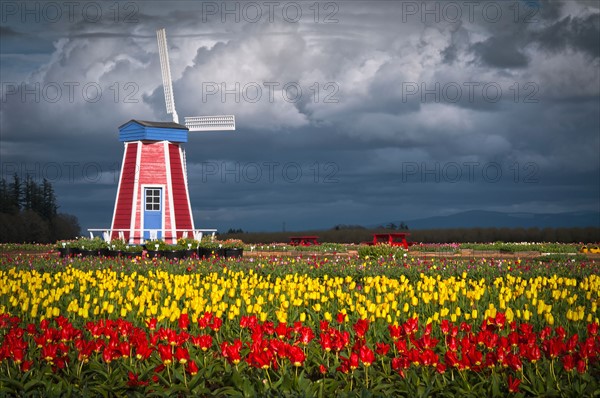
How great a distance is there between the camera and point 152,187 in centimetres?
2998

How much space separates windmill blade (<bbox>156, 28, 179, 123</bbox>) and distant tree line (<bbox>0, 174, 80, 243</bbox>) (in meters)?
24.4

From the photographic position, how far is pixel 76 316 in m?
10.1

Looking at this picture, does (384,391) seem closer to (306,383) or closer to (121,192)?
(306,383)

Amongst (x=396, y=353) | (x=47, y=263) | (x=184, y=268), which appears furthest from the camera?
(x=47, y=263)

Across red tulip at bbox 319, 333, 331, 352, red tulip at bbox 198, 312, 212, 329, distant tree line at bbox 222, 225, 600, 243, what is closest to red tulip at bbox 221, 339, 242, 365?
red tulip at bbox 319, 333, 331, 352

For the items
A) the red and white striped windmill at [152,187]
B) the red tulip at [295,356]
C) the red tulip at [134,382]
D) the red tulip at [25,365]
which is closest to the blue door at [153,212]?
the red and white striped windmill at [152,187]

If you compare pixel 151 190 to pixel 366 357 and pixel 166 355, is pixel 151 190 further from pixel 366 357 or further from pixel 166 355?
pixel 366 357

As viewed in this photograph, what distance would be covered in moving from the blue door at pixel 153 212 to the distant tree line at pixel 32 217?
27.0m

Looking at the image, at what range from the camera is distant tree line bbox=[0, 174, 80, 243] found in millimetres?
54844

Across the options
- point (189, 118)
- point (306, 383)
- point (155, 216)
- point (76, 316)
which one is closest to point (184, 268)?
point (76, 316)

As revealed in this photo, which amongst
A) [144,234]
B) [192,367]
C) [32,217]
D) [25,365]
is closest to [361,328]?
[192,367]

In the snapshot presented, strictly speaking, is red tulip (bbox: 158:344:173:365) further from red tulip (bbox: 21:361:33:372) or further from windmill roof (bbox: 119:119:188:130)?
windmill roof (bbox: 119:119:188:130)

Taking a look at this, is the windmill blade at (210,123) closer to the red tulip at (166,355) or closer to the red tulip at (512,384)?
the red tulip at (166,355)

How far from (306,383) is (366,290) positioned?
428cm
